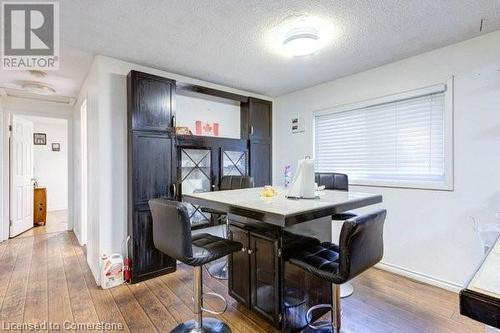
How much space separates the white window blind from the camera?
8.55 ft

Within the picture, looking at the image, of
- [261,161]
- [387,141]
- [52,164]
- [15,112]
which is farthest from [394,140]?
[52,164]

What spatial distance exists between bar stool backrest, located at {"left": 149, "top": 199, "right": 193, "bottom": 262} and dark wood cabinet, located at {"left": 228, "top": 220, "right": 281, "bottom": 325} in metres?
0.53

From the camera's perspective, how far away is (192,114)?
3.53 metres

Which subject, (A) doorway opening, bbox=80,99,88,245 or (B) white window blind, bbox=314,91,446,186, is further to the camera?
(A) doorway opening, bbox=80,99,88,245

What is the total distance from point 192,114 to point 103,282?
2224 millimetres

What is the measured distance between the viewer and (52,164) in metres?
6.43

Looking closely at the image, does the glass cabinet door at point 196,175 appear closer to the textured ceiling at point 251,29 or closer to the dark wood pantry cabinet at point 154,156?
the dark wood pantry cabinet at point 154,156

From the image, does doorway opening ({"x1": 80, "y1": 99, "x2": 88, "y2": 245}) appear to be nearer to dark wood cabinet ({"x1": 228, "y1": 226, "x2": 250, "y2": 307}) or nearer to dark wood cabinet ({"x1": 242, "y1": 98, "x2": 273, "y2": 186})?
dark wood cabinet ({"x1": 242, "y1": 98, "x2": 273, "y2": 186})

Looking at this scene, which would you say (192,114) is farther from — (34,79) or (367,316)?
(367,316)

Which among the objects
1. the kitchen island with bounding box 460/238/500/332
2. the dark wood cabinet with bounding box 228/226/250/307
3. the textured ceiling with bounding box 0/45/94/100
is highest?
the textured ceiling with bounding box 0/45/94/100

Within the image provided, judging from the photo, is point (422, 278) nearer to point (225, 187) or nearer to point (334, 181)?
point (334, 181)

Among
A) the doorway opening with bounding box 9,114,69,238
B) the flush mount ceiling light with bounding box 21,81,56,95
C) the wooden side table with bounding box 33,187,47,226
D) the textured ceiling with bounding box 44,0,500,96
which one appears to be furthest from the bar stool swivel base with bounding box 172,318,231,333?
the wooden side table with bounding box 33,187,47,226

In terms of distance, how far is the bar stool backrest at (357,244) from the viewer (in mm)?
1273

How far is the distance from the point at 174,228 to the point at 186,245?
0.12 m
